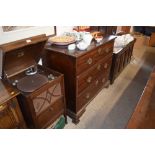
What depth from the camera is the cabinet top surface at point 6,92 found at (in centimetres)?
95

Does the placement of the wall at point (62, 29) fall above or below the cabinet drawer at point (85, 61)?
above

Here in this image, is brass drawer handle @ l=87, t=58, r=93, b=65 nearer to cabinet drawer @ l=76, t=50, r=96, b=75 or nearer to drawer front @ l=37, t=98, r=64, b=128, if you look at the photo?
cabinet drawer @ l=76, t=50, r=96, b=75

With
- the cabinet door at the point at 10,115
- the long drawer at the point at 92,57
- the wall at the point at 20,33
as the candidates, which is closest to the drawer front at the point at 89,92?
the long drawer at the point at 92,57

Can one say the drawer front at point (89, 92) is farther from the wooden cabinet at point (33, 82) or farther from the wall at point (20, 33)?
the wall at point (20, 33)

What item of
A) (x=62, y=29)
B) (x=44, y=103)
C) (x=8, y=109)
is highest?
(x=62, y=29)

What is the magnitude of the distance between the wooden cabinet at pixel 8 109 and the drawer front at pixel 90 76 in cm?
63

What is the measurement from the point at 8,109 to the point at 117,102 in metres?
1.52

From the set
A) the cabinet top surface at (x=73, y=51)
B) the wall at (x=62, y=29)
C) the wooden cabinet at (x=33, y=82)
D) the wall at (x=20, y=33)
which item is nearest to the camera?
the wooden cabinet at (x=33, y=82)

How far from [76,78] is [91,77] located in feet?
1.08

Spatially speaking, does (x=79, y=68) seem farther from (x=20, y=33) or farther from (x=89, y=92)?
(x=20, y=33)

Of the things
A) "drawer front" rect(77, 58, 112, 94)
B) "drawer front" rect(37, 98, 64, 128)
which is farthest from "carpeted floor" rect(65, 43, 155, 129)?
"drawer front" rect(77, 58, 112, 94)

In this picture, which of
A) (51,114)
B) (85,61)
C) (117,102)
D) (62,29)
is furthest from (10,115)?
(117,102)

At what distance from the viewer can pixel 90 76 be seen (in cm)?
164
